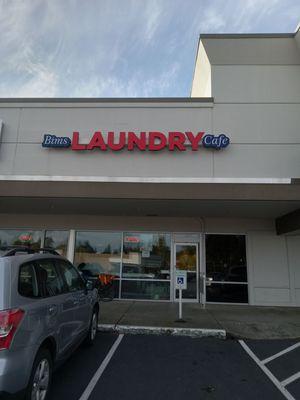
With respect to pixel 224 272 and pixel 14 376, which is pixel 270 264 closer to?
pixel 224 272

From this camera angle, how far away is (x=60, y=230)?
13.7 metres

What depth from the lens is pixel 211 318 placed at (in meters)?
9.77

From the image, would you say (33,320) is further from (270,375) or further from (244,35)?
(244,35)

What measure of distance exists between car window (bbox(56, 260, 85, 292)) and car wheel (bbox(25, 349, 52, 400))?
136cm

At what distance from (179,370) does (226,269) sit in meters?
7.97

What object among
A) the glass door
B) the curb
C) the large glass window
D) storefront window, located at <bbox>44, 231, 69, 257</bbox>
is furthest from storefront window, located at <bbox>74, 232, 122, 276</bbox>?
the curb

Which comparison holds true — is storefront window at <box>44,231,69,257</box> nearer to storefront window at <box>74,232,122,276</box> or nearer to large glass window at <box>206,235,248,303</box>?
storefront window at <box>74,232,122,276</box>

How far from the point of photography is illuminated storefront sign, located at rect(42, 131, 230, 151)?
12.6 meters

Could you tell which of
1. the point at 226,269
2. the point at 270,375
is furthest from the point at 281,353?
the point at 226,269

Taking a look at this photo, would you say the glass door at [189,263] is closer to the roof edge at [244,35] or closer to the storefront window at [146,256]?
the storefront window at [146,256]

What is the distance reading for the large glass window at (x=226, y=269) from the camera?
42.7 ft

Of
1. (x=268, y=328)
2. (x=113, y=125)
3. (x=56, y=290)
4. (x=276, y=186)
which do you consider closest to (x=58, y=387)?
(x=56, y=290)

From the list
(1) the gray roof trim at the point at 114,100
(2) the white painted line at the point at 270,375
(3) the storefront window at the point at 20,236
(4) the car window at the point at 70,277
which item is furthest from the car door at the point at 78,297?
(1) the gray roof trim at the point at 114,100

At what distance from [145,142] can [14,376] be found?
33.3ft
